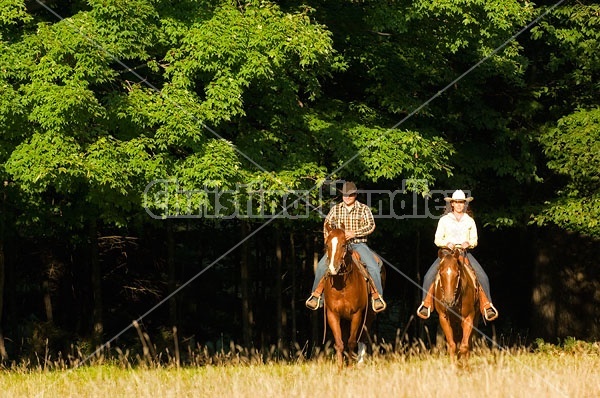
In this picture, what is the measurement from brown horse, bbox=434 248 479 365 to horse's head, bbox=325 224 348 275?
4.69 ft

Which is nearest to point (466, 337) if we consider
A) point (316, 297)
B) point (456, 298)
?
point (456, 298)

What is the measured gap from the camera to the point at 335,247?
15430 millimetres

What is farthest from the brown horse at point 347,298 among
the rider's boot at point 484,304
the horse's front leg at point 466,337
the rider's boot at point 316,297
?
the rider's boot at point 484,304

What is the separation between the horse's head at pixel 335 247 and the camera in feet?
50.6

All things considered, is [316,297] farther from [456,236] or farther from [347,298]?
[456,236]

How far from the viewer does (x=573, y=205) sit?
2505 cm

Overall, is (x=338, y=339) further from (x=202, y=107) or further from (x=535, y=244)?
(x=535, y=244)

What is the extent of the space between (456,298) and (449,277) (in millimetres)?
446

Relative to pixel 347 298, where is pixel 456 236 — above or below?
above

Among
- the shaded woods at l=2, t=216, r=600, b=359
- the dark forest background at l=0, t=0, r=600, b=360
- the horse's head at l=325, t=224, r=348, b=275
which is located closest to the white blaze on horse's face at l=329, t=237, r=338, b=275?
the horse's head at l=325, t=224, r=348, b=275

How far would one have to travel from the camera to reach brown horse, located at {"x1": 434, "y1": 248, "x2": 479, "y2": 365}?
15000 millimetres

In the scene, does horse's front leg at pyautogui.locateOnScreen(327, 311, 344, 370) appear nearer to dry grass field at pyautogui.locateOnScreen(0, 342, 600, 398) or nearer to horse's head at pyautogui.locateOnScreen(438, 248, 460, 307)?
dry grass field at pyautogui.locateOnScreen(0, 342, 600, 398)

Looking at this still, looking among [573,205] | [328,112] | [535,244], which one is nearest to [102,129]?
[328,112]

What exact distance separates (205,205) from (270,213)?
3137 millimetres
